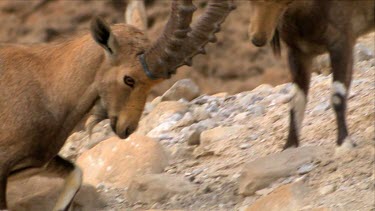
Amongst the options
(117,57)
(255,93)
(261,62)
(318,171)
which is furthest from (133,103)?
(261,62)

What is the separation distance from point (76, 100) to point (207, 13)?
1031 mm

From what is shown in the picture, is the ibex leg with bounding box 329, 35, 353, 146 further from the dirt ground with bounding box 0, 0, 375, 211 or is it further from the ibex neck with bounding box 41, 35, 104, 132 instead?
the ibex neck with bounding box 41, 35, 104, 132

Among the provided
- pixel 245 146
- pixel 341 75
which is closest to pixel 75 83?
pixel 341 75

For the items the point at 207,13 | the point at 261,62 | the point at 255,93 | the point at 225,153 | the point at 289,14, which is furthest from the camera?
the point at 261,62

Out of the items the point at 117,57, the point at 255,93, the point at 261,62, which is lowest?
the point at 261,62

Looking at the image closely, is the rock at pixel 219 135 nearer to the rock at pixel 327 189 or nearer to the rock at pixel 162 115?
the rock at pixel 162 115

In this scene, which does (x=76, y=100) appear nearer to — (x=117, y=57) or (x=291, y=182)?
(x=117, y=57)

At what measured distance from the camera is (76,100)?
7777mm

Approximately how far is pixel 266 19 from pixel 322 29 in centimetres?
42

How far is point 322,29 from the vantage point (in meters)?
8.22

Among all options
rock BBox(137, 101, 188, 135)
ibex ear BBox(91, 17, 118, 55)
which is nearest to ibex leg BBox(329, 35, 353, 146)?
ibex ear BBox(91, 17, 118, 55)

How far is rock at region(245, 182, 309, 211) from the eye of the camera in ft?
24.8

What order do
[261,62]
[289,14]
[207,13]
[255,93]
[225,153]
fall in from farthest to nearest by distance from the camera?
[261,62], [255,93], [225,153], [289,14], [207,13]

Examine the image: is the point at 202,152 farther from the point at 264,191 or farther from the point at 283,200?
the point at 283,200
